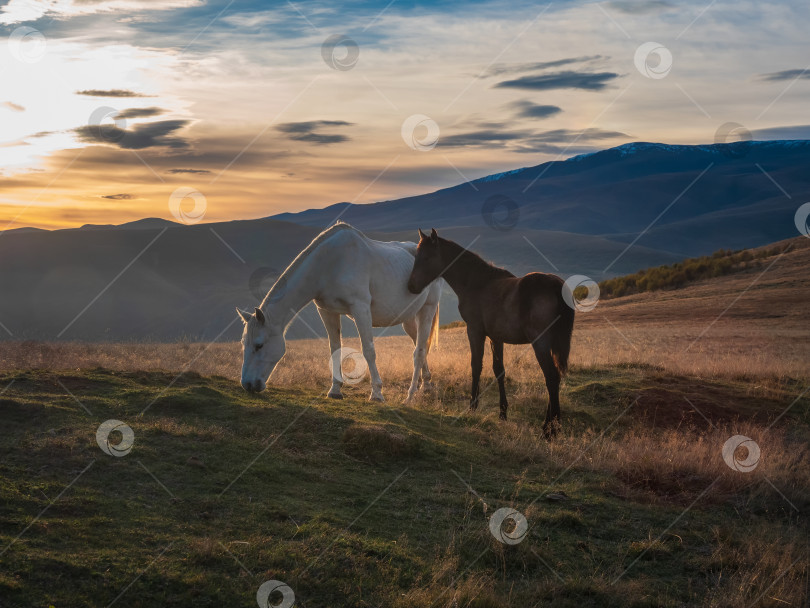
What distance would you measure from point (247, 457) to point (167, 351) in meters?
13.0

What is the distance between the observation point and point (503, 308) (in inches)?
428

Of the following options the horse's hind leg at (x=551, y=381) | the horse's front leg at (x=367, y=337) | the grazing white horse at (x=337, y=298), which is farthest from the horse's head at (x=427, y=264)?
the horse's hind leg at (x=551, y=381)

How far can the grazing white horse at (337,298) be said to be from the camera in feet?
33.3

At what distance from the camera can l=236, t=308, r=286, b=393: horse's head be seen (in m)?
10.0

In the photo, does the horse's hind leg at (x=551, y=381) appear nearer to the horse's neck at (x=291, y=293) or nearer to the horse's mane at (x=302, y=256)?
the horse's mane at (x=302, y=256)

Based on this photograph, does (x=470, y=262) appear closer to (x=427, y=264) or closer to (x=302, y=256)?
(x=427, y=264)

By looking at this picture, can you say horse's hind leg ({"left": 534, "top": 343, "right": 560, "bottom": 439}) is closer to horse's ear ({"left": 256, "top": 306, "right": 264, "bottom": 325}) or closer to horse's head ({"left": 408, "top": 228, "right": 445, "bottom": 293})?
horse's head ({"left": 408, "top": 228, "right": 445, "bottom": 293})

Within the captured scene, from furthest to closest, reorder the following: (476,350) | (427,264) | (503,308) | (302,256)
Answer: (427,264) → (476,350) → (302,256) → (503,308)

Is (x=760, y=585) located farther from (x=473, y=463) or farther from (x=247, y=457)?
(x=247, y=457)

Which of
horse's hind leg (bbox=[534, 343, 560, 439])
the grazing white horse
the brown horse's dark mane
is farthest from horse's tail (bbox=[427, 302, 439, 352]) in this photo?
horse's hind leg (bbox=[534, 343, 560, 439])

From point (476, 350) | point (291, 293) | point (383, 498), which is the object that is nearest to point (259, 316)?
point (291, 293)

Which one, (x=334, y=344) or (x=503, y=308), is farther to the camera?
(x=334, y=344)

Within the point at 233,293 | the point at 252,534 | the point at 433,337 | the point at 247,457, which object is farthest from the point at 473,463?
the point at 233,293

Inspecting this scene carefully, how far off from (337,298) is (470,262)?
2.44 metres
